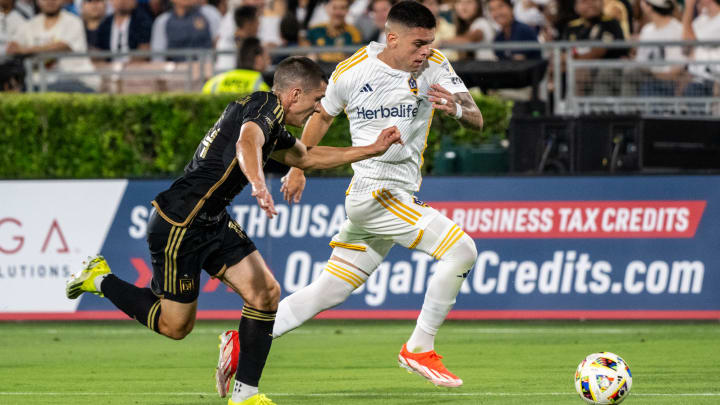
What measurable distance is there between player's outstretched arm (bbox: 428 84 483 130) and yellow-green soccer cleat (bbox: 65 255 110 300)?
259 centimetres

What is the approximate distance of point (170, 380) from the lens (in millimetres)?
8961

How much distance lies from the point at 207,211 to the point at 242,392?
43.7 inches

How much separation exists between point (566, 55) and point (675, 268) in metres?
3.70

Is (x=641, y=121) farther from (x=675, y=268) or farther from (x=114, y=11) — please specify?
(x=114, y=11)

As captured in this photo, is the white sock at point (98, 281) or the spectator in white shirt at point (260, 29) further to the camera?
the spectator in white shirt at point (260, 29)

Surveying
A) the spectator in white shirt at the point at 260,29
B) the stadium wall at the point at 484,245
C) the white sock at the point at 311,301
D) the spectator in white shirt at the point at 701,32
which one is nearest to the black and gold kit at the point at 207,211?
the white sock at the point at 311,301

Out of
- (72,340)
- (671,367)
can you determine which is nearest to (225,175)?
(671,367)

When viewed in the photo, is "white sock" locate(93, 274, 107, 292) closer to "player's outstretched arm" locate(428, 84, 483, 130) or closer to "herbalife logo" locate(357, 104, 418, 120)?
"herbalife logo" locate(357, 104, 418, 120)

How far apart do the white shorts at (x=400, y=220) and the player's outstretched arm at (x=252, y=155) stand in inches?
63.6

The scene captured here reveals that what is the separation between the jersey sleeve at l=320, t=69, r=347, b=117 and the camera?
27.6ft

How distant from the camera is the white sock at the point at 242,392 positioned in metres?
7.15

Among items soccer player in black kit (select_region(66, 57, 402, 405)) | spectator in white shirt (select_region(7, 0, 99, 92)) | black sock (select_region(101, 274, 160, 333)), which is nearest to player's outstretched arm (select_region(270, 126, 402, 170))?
soccer player in black kit (select_region(66, 57, 402, 405))

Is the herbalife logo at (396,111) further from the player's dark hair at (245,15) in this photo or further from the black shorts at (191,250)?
the player's dark hair at (245,15)

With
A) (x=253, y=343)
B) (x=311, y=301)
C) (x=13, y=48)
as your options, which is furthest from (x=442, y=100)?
(x=13, y=48)
